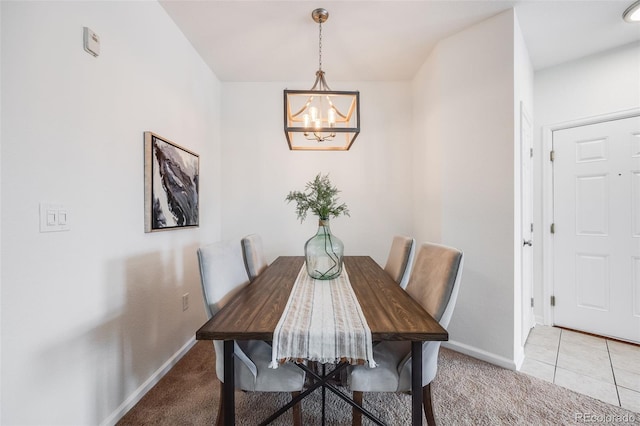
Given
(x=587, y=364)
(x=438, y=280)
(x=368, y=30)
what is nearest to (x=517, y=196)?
(x=438, y=280)

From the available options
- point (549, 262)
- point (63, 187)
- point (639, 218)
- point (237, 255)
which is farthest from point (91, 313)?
point (639, 218)

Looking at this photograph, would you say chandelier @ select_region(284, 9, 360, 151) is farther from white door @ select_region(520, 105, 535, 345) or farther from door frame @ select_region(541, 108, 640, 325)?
door frame @ select_region(541, 108, 640, 325)

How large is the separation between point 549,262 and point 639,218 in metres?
0.72

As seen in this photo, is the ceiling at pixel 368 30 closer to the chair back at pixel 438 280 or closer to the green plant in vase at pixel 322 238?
the green plant in vase at pixel 322 238

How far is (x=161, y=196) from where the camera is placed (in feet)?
5.94

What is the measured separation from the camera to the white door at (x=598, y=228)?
2.17 m

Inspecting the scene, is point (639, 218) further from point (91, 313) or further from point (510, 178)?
point (91, 313)

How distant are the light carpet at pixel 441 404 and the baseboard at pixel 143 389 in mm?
A: 33

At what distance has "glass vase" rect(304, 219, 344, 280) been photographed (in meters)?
1.55

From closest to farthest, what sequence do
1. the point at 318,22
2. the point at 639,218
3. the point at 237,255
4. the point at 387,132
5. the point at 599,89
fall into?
the point at 237,255
the point at 318,22
the point at 639,218
the point at 599,89
the point at 387,132

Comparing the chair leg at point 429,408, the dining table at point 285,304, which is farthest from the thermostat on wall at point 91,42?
the chair leg at point 429,408

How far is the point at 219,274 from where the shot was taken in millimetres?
1299

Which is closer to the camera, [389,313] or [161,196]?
[389,313]

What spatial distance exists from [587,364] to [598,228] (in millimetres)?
1209
